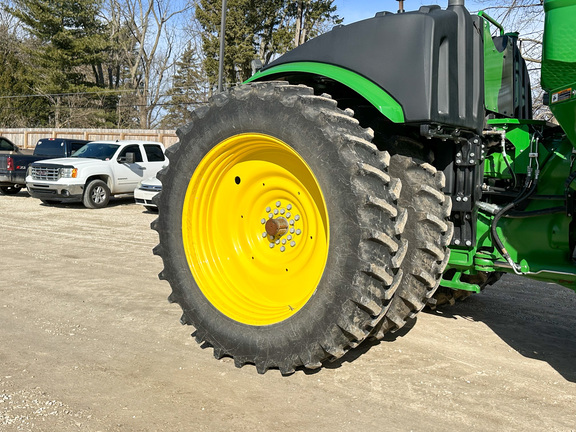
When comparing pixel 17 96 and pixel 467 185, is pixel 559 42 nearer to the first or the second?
pixel 467 185

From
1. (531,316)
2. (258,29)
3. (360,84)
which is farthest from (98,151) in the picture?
(258,29)

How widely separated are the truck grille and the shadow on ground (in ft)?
35.3

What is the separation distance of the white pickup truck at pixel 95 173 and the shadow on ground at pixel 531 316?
10303mm

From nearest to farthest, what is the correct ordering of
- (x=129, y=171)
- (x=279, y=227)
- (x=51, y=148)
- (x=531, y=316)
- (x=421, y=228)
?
(x=421, y=228) < (x=279, y=227) < (x=531, y=316) < (x=129, y=171) < (x=51, y=148)

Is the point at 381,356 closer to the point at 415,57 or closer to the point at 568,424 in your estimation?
the point at 568,424

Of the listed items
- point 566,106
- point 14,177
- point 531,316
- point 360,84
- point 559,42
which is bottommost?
point 531,316

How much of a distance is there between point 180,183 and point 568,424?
8.54 ft

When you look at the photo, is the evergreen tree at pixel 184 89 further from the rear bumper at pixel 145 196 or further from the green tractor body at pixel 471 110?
the green tractor body at pixel 471 110

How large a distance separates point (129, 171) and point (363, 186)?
Result: 40.8 ft

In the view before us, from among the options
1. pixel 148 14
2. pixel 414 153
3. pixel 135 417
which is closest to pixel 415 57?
pixel 414 153

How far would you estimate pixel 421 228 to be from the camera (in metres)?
3.31

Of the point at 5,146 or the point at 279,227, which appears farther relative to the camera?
the point at 5,146

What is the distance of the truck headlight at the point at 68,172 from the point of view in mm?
13367

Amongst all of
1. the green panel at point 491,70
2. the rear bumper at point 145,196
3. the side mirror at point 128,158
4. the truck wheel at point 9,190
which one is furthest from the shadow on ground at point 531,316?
the truck wheel at point 9,190
